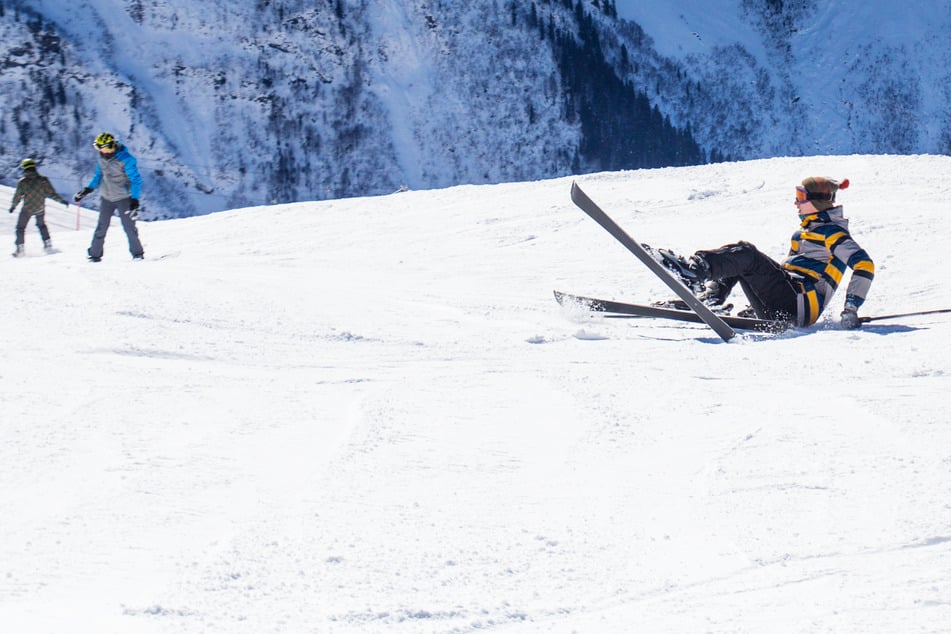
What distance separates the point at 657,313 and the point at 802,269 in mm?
969

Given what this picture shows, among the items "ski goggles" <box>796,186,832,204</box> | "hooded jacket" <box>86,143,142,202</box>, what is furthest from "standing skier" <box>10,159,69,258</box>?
Result: "ski goggles" <box>796,186,832,204</box>

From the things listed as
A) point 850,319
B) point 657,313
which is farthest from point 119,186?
point 850,319

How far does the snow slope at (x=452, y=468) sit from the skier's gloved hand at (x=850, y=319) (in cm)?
21

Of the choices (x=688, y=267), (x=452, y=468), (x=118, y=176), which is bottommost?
(x=452, y=468)

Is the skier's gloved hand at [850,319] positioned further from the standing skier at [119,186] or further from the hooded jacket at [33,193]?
the hooded jacket at [33,193]

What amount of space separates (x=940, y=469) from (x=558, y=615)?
4.90 feet

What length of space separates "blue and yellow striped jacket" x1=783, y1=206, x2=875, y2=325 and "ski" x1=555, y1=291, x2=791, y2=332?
28 centimetres

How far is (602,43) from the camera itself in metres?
79.9

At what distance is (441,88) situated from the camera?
72312 millimetres

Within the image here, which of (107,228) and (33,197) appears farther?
(33,197)

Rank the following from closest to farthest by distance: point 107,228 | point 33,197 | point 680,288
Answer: point 680,288 → point 107,228 → point 33,197

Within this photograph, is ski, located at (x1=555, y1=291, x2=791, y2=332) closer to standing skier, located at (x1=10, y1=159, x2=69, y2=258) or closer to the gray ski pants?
the gray ski pants

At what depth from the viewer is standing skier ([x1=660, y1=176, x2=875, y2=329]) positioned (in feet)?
19.8

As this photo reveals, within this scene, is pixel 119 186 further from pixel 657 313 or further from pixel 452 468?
pixel 452 468
